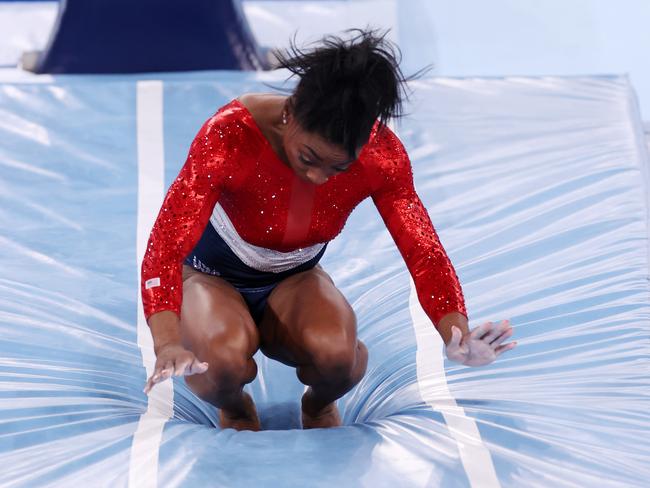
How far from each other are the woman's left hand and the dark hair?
1.14 feet

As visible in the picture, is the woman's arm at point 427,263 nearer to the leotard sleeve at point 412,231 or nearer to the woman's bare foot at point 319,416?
the leotard sleeve at point 412,231

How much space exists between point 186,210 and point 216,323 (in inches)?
8.3

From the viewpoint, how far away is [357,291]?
→ 88.3 inches

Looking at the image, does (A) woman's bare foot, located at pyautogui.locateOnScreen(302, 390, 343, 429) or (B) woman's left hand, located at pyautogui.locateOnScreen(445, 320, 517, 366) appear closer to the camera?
(B) woman's left hand, located at pyautogui.locateOnScreen(445, 320, 517, 366)

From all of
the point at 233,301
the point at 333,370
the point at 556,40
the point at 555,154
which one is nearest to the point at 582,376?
the point at 333,370

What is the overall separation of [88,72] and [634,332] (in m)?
1.80

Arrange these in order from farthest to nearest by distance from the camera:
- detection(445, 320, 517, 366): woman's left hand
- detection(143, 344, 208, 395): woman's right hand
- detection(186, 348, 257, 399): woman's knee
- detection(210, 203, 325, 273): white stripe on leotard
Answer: detection(210, 203, 325, 273): white stripe on leotard, detection(186, 348, 257, 399): woman's knee, detection(445, 320, 517, 366): woman's left hand, detection(143, 344, 208, 395): woman's right hand

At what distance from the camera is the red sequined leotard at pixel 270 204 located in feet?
5.52

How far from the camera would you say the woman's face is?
157 centimetres

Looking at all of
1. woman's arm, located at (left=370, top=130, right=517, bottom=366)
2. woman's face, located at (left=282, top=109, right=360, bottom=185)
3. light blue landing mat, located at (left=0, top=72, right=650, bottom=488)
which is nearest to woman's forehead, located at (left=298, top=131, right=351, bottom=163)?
woman's face, located at (left=282, top=109, right=360, bottom=185)

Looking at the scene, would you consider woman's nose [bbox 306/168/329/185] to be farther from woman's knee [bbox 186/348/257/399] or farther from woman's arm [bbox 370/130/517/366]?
woman's knee [bbox 186/348/257/399]

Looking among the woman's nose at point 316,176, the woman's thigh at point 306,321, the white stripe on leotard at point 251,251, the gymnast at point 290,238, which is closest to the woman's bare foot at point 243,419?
the gymnast at point 290,238

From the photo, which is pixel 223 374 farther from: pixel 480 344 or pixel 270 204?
pixel 480 344

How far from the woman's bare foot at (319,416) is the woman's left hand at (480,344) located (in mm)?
360
